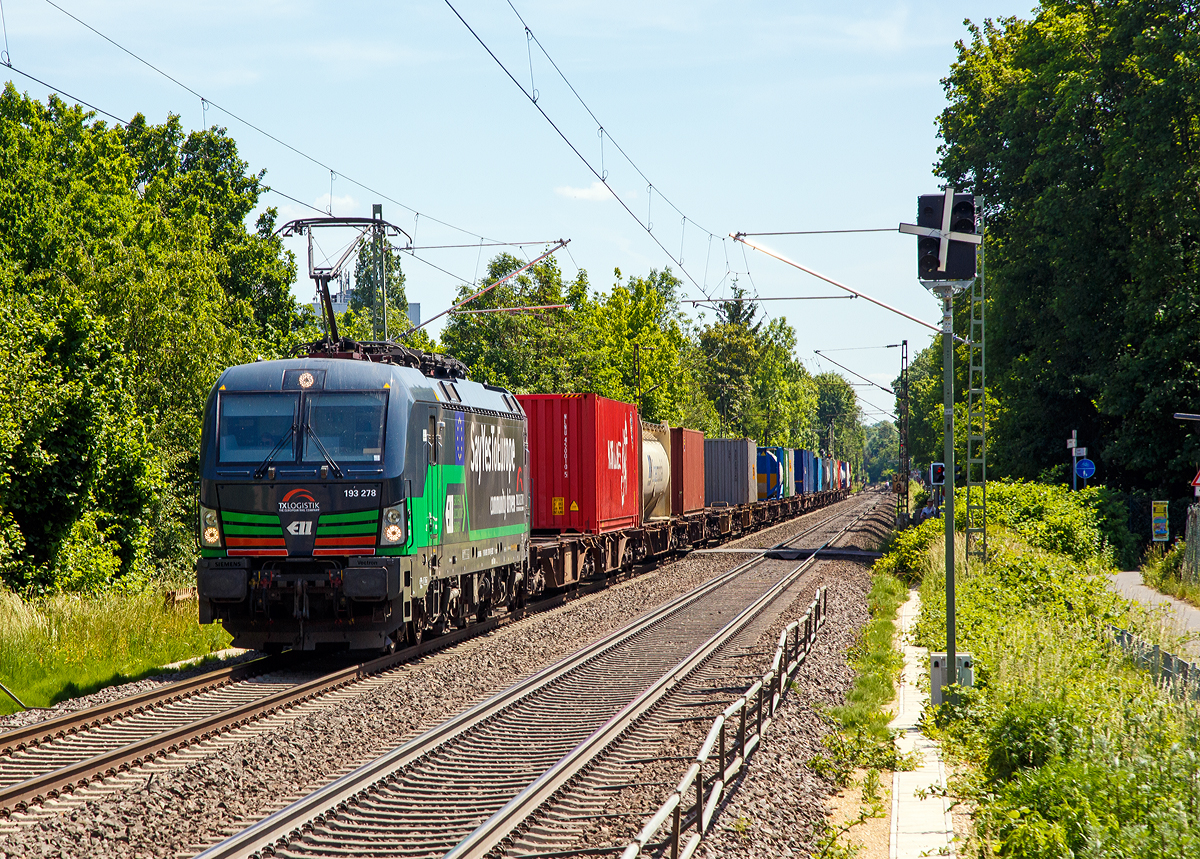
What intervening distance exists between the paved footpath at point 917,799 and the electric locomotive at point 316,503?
5778 millimetres

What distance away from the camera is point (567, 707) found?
11.7m

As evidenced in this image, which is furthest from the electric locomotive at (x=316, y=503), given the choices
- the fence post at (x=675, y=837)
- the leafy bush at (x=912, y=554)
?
the leafy bush at (x=912, y=554)

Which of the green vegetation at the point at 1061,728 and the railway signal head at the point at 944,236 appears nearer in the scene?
the green vegetation at the point at 1061,728

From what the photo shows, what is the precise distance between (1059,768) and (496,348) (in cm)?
4001

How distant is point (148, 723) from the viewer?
10336 millimetres

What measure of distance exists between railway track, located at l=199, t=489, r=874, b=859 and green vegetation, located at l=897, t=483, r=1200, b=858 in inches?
122

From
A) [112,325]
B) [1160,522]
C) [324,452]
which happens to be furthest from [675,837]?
[1160,522]

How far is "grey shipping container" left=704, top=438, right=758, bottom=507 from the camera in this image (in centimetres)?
4225

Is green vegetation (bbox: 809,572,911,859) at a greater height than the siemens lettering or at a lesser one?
lesser

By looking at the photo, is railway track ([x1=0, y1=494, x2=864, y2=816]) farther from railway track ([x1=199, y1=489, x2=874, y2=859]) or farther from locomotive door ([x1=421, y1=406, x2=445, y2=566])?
railway track ([x1=199, y1=489, x2=874, y2=859])

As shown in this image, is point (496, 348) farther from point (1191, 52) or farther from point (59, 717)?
point (59, 717)

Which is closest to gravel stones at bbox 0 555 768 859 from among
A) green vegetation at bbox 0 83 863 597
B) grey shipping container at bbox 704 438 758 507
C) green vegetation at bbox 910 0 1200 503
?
green vegetation at bbox 0 83 863 597

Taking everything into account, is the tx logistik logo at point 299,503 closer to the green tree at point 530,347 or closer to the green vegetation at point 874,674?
the green vegetation at point 874,674

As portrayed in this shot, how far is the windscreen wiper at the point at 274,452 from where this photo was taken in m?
12.9
